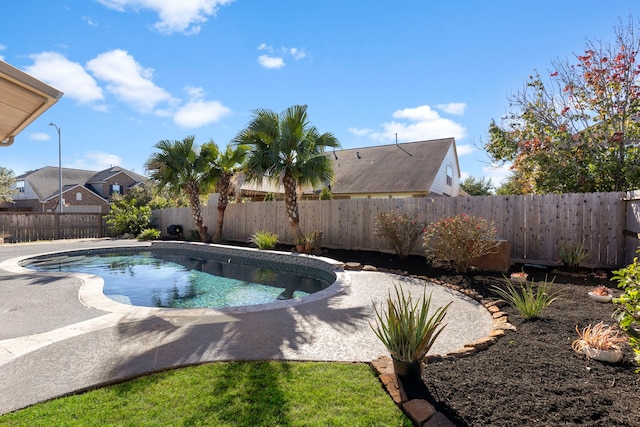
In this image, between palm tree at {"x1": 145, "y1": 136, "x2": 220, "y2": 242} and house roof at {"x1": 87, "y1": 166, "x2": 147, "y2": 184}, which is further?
house roof at {"x1": 87, "y1": 166, "x2": 147, "y2": 184}

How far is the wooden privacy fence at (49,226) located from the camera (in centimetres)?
1875

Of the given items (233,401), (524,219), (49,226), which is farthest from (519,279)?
(49,226)

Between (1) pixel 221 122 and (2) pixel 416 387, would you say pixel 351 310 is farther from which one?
(1) pixel 221 122

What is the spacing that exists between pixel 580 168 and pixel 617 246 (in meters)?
2.78

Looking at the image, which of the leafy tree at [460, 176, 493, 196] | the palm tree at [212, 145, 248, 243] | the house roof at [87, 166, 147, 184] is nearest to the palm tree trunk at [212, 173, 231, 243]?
the palm tree at [212, 145, 248, 243]

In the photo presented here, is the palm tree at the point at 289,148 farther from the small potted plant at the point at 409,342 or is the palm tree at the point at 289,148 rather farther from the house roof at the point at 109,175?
the house roof at the point at 109,175

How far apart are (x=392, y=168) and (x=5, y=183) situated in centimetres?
3455

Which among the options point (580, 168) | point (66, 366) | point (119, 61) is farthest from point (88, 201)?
point (580, 168)

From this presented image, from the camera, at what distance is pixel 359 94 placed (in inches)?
551

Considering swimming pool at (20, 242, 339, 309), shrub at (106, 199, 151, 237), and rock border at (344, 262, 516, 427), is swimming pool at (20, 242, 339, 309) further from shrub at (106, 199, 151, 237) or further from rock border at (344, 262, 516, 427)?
shrub at (106, 199, 151, 237)

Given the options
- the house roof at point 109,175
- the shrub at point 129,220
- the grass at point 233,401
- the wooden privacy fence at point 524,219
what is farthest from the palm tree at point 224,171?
the house roof at point 109,175

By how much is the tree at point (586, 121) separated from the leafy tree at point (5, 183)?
38999 millimetres

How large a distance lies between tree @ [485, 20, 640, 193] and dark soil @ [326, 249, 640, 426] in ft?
22.1

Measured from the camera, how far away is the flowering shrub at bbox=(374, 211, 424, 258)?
999cm
